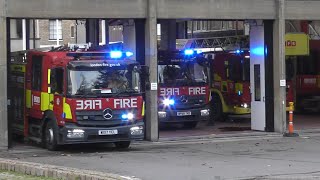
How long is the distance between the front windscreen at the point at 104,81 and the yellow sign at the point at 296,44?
34.0 ft

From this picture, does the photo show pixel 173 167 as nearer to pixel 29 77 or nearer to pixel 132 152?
pixel 132 152

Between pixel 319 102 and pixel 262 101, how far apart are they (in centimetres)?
962

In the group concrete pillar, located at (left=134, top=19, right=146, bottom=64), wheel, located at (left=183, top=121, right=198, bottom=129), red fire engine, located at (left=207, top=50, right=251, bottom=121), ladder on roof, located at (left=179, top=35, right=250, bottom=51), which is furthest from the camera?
ladder on roof, located at (left=179, top=35, right=250, bottom=51)

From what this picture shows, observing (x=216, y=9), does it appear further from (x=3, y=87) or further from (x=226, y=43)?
(x=226, y=43)

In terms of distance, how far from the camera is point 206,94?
2222 centimetres

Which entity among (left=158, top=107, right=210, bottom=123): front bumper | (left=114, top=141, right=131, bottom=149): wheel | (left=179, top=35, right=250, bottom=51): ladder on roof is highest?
(left=179, top=35, right=250, bottom=51): ladder on roof

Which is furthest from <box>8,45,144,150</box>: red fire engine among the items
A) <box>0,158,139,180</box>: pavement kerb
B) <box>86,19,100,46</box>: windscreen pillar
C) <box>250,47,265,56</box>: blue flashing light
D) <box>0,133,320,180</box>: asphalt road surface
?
<box>86,19,100,46</box>: windscreen pillar

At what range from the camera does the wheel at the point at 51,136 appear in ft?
52.7

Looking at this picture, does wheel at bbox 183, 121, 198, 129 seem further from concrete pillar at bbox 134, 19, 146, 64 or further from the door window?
the door window

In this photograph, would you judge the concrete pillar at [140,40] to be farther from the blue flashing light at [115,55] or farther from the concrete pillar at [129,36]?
the blue flashing light at [115,55]

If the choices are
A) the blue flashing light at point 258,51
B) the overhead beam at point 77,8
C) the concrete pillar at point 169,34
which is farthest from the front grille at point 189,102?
the concrete pillar at point 169,34

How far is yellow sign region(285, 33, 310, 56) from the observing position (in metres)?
24.8

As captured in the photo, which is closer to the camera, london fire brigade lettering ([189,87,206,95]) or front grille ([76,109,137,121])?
front grille ([76,109,137,121])

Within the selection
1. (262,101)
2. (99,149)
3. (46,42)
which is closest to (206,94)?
(262,101)
